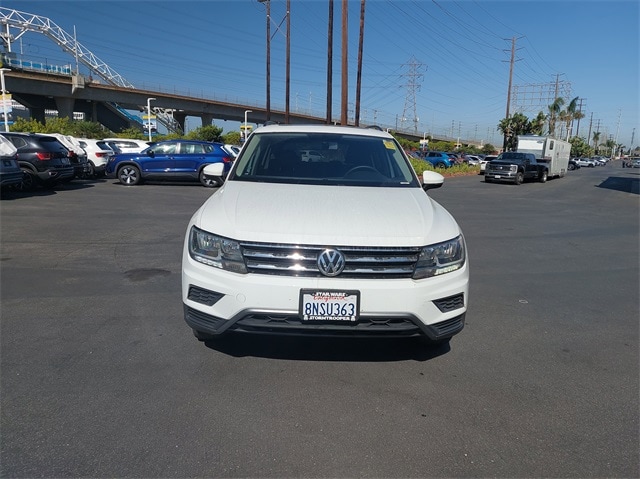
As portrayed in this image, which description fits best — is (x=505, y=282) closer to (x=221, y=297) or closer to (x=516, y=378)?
(x=516, y=378)

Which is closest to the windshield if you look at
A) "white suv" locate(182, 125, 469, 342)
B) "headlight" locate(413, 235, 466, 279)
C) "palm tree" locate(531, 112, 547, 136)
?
"white suv" locate(182, 125, 469, 342)

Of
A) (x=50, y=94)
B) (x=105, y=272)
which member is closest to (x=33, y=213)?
(x=105, y=272)

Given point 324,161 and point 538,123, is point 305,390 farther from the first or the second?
point 538,123

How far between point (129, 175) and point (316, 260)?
15.8m

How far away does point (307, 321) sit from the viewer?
3.10m

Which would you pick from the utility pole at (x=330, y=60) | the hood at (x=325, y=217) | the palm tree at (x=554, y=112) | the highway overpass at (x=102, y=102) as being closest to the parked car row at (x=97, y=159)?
the utility pole at (x=330, y=60)

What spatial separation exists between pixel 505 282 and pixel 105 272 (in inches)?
203

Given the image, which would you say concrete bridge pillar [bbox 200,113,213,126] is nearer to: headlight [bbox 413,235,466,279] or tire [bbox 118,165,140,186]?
tire [bbox 118,165,140,186]

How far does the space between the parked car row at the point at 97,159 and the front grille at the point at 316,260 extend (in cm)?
1133

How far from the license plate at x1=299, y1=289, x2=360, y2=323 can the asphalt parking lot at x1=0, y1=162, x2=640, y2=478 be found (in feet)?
1.90

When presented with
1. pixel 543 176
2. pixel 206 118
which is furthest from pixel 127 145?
pixel 206 118

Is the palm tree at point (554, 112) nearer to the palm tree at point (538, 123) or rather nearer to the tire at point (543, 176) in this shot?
the palm tree at point (538, 123)

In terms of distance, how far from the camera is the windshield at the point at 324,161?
4.46 metres

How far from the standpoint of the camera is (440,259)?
3.30m
